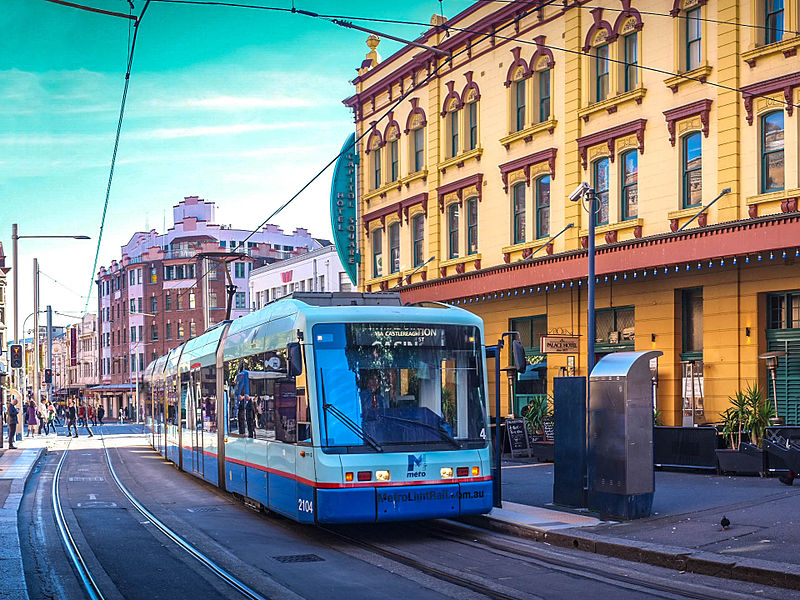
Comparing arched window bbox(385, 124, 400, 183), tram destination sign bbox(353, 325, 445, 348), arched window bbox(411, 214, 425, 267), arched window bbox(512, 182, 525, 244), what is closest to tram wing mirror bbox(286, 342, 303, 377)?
tram destination sign bbox(353, 325, 445, 348)

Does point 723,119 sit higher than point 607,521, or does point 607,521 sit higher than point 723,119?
point 723,119

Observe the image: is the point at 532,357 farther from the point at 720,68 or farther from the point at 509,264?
the point at 720,68

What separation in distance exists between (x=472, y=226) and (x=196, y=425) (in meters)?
12.9

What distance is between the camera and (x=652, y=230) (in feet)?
77.4

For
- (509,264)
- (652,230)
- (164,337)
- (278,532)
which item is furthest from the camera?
(164,337)

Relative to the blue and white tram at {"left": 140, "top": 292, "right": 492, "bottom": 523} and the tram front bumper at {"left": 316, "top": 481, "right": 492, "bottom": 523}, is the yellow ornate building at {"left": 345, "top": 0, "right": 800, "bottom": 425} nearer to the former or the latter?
the blue and white tram at {"left": 140, "top": 292, "right": 492, "bottom": 523}

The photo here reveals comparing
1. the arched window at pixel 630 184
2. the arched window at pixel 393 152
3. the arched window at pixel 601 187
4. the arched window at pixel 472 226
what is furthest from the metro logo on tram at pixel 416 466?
the arched window at pixel 393 152

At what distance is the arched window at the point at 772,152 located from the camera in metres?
20.6

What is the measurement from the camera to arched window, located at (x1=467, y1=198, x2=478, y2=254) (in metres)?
30.9

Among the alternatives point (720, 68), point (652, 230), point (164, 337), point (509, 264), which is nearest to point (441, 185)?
point (509, 264)

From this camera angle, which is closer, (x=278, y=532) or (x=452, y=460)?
(x=452, y=460)

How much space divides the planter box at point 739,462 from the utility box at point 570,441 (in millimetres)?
4414

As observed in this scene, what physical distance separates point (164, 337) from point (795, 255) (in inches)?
3228

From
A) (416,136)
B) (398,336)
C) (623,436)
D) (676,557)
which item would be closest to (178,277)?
(416,136)
